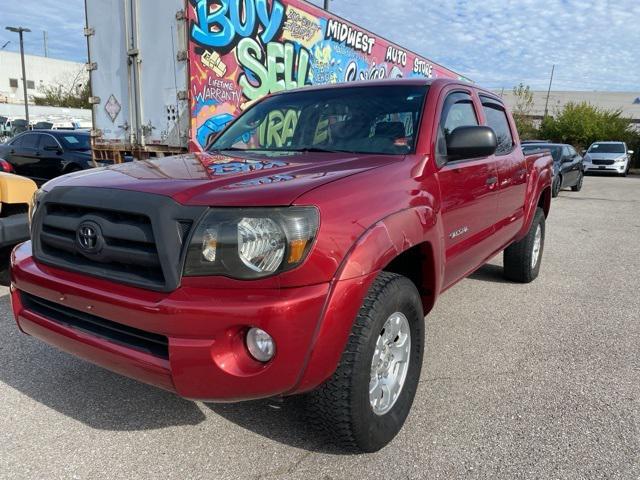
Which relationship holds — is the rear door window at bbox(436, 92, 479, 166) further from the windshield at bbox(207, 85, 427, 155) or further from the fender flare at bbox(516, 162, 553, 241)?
the fender flare at bbox(516, 162, 553, 241)

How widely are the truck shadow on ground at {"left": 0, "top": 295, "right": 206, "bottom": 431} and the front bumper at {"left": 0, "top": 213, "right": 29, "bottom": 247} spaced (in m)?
1.06

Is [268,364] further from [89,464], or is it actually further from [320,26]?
[320,26]

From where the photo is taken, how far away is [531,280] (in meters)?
5.35

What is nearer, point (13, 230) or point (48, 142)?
point (13, 230)

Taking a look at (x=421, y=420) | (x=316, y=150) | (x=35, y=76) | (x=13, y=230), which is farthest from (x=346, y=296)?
(x=35, y=76)

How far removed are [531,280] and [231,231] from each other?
14.0 feet

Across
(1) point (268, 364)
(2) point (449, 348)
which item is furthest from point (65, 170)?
(1) point (268, 364)

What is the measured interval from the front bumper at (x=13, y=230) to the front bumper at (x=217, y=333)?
266cm

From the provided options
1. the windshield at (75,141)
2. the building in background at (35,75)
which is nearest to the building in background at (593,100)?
the building in background at (35,75)

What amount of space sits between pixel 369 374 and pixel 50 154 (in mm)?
10493

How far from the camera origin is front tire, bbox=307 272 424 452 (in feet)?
6.97

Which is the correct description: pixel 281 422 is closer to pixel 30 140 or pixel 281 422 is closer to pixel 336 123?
pixel 336 123

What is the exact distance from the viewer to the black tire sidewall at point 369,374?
7.06 ft

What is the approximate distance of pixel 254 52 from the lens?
741cm
